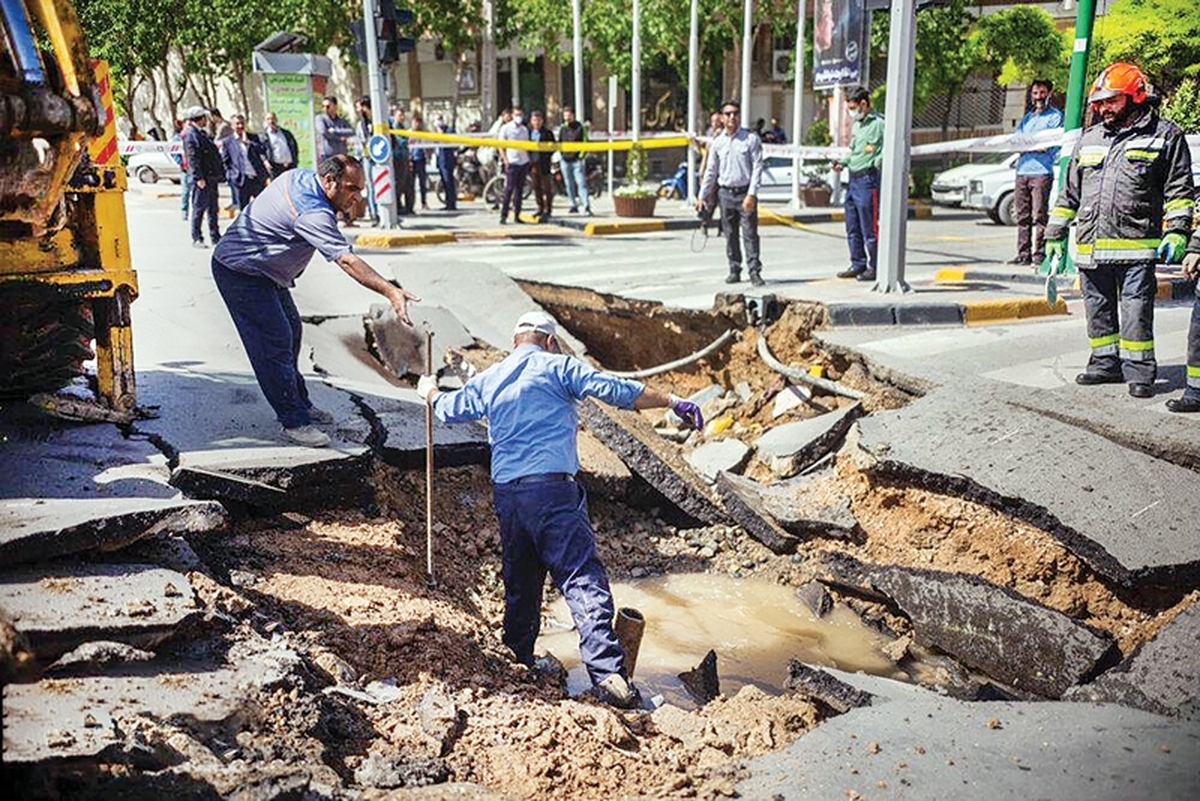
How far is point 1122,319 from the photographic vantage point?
258 inches

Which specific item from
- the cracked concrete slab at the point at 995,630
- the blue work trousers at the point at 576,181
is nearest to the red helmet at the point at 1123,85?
the cracked concrete slab at the point at 995,630

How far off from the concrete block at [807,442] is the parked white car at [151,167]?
2394 centimetres

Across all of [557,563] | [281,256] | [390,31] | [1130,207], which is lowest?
[557,563]

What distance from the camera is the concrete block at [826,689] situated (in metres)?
4.51

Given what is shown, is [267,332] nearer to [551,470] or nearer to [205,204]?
[551,470]

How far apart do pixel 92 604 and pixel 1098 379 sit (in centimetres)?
600

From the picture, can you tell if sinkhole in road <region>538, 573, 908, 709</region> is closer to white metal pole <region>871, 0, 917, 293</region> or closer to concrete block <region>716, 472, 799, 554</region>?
concrete block <region>716, 472, 799, 554</region>

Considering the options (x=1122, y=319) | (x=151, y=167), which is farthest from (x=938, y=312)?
(x=151, y=167)

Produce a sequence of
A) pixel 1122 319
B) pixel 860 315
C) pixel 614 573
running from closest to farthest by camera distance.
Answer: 1. pixel 1122 319
2. pixel 614 573
3. pixel 860 315

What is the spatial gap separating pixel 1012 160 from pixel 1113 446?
15965 mm

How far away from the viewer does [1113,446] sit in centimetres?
605

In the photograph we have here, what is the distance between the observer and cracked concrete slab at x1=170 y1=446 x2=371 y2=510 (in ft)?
18.1

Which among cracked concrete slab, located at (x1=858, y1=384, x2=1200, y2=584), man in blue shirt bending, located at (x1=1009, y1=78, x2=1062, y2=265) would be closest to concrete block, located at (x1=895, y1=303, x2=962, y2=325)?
cracked concrete slab, located at (x1=858, y1=384, x2=1200, y2=584)

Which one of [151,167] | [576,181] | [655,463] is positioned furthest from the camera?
[151,167]
